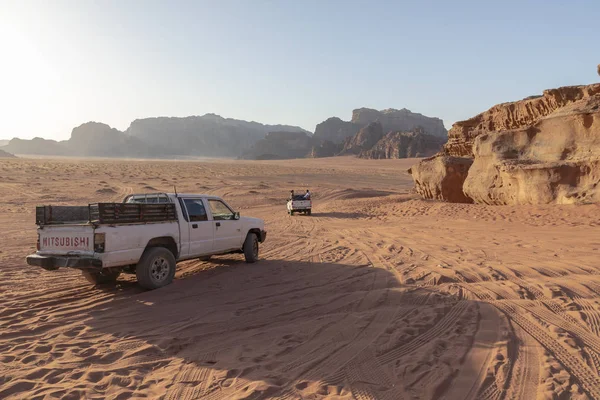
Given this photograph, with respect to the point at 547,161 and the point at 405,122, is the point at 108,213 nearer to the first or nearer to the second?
the point at 547,161

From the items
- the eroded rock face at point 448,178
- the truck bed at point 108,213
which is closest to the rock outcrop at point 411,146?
the eroded rock face at point 448,178

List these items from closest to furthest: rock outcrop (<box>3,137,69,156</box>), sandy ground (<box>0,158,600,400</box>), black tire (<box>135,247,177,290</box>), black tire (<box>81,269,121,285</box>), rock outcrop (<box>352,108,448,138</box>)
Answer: sandy ground (<box>0,158,600,400</box>), black tire (<box>135,247,177,290</box>), black tire (<box>81,269,121,285</box>), rock outcrop (<box>352,108,448,138</box>), rock outcrop (<box>3,137,69,156</box>)

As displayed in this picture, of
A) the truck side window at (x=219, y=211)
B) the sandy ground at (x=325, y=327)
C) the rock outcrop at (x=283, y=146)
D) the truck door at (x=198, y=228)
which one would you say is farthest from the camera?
the rock outcrop at (x=283, y=146)

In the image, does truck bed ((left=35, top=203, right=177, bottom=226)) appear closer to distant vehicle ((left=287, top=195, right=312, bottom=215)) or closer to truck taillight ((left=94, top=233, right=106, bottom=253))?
truck taillight ((left=94, top=233, right=106, bottom=253))

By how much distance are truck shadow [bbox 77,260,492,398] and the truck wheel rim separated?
0.27m

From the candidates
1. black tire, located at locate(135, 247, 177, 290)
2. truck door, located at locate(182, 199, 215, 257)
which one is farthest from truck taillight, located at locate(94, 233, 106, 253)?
truck door, located at locate(182, 199, 215, 257)

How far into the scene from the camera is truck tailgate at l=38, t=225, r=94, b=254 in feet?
22.3

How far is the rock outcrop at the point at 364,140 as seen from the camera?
14088 cm

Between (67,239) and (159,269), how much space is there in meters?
1.64

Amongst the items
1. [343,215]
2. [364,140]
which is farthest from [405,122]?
[343,215]

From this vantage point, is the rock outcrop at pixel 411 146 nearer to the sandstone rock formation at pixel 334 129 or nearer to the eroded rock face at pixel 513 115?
the sandstone rock formation at pixel 334 129

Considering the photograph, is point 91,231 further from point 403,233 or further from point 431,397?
point 403,233

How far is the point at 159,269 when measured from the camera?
7652 millimetres

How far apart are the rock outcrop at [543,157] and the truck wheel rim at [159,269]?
1588cm
